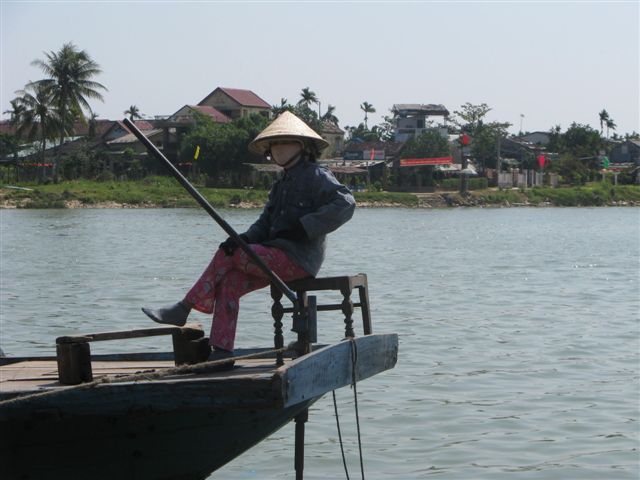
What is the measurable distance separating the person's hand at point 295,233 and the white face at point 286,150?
32cm

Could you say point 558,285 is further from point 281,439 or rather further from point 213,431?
point 213,431

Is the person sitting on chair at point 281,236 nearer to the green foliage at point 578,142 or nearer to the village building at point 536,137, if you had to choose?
the green foliage at point 578,142

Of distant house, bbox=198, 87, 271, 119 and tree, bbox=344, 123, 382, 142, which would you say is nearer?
distant house, bbox=198, 87, 271, 119

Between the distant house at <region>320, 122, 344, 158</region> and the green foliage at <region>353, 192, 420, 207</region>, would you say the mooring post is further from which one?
the distant house at <region>320, 122, 344, 158</region>

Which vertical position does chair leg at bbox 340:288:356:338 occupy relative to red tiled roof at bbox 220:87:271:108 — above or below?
below

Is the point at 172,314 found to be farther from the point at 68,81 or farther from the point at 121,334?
the point at 68,81

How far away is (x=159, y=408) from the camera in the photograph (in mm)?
4555

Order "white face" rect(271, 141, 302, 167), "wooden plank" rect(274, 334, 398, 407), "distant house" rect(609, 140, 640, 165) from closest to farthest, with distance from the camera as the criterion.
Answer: "wooden plank" rect(274, 334, 398, 407) → "white face" rect(271, 141, 302, 167) → "distant house" rect(609, 140, 640, 165)

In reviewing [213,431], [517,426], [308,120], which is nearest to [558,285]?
[517,426]

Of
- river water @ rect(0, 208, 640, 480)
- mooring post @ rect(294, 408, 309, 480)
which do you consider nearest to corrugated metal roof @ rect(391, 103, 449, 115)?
river water @ rect(0, 208, 640, 480)

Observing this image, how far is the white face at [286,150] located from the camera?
5.66m

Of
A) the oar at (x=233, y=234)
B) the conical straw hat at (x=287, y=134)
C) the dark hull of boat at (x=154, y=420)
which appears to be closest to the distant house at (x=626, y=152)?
the conical straw hat at (x=287, y=134)

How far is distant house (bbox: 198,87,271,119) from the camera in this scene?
81.0 metres

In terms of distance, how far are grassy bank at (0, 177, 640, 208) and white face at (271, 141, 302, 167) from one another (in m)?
48.3
